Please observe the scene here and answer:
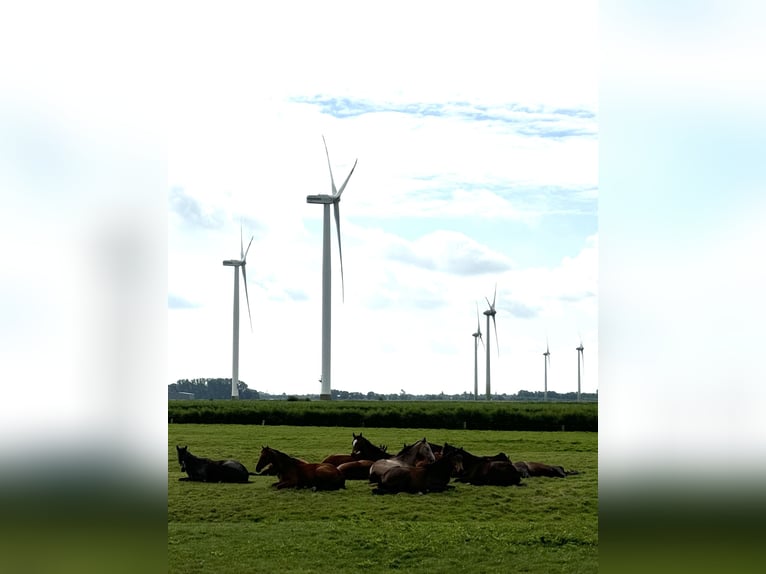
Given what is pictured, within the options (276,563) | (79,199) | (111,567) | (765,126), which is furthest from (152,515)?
(276,563)

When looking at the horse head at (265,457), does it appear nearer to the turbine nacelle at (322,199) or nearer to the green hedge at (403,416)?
the green hedge at (403,416)

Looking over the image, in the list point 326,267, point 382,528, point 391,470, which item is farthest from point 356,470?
point 326,267

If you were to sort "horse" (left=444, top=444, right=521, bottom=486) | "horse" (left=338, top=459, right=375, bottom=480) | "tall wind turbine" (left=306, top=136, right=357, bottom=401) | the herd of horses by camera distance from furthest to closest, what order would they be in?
"tall wind turbine" (left=306, top=136, right=357, bottom=401) < "horse" (left=338, top=459, right=375, bottom=480) < "horse" (left=444, top=444, right=521, bottom=486) < the herd of horses

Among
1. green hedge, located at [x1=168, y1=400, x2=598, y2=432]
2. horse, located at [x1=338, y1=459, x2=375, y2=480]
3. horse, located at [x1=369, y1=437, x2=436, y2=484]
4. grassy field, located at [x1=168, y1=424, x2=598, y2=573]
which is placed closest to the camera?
grassy field, located at [x1=168, y1=424, x2=598, y2=573]

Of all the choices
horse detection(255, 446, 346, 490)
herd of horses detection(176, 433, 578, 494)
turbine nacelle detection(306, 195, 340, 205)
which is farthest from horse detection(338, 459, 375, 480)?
turbine nacelle detection(306, 195, 340, 205)

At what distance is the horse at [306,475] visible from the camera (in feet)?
65.2

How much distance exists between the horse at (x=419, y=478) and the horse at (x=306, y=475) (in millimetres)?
981

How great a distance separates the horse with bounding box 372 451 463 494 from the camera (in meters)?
19.6

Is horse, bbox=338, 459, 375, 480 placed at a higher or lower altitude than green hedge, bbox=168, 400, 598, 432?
higher

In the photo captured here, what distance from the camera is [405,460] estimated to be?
21562 millimetres

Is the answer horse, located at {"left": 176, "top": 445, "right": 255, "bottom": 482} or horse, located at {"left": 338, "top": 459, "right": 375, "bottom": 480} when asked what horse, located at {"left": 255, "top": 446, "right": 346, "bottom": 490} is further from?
horse, located at {"left": 338, "top": 459, "right": 375, "bottom": 480}

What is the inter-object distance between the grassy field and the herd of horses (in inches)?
14.4

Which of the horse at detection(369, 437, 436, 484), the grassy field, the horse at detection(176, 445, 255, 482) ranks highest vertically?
the horse at detection(369, 437, 436, 484)

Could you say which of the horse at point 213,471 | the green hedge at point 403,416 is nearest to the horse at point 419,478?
the horse at point 213,471
